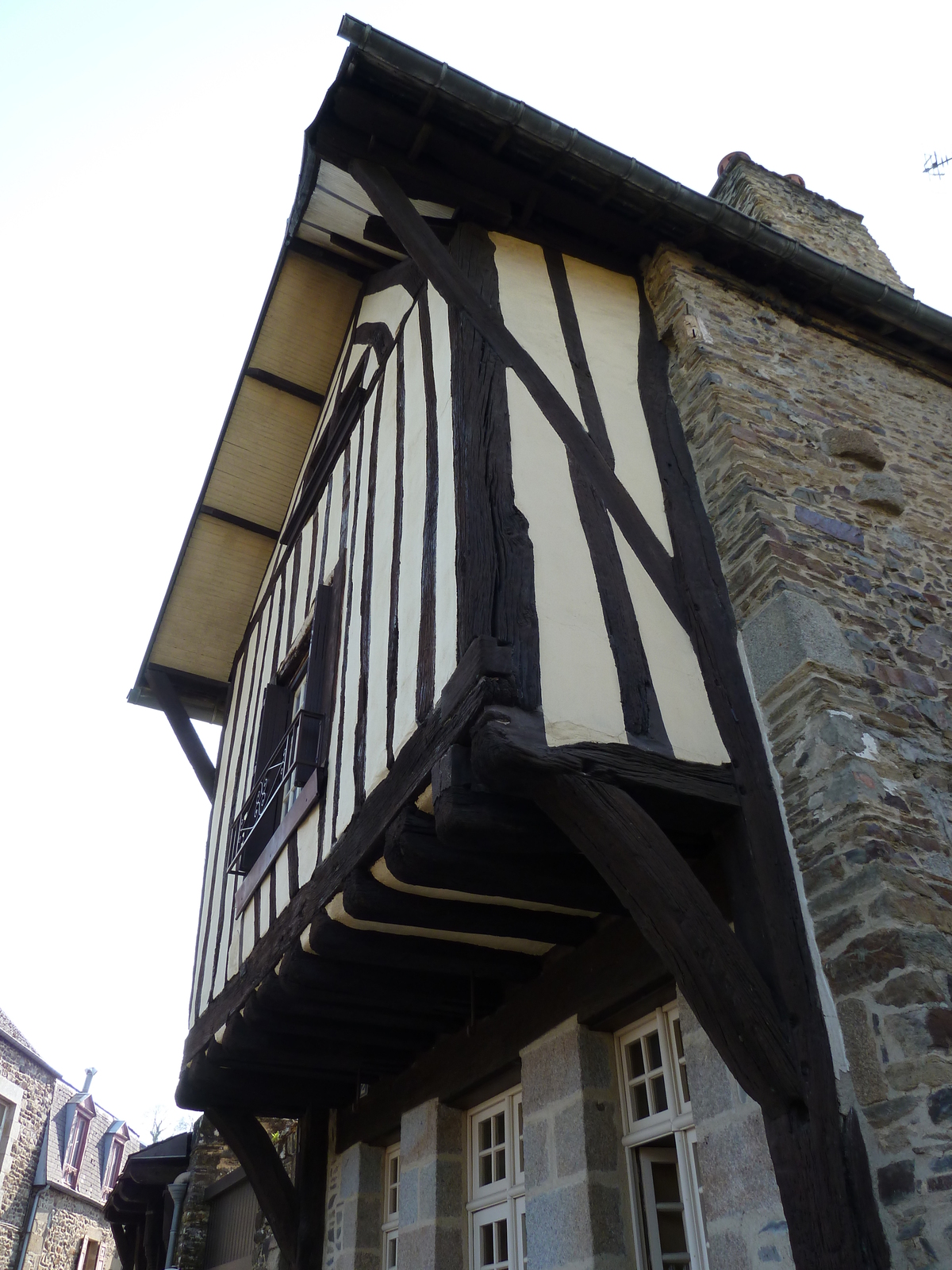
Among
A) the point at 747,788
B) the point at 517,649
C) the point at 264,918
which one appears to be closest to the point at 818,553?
the point at 747,788

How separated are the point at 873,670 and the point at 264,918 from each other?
2728 millimetres

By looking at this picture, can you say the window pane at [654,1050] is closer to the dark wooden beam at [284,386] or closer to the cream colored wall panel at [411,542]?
the cream colored wall panel at [411,542]

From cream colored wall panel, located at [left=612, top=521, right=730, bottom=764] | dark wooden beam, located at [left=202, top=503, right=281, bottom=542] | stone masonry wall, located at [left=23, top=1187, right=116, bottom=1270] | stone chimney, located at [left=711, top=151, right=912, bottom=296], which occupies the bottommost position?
cream colored wall panel, located at [left=612, top=521, right=730, bottom=764]

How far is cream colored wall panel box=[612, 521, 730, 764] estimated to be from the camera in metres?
2.75

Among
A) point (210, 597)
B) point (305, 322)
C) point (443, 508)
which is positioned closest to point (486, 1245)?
point (443, 508)

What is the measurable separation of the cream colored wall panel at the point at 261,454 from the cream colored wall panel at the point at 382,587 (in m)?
1.57

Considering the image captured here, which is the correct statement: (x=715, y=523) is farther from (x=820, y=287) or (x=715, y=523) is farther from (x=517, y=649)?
(x=820, y=287)

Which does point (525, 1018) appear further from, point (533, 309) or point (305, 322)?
point (305, 322)

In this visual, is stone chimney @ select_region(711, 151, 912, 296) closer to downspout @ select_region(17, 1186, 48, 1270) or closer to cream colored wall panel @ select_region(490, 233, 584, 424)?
cream colored wall panel @ select_region(490, 233, 584, 424)

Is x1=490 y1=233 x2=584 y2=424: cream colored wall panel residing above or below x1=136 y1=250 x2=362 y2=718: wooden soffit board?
below

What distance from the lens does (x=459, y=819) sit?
245 cm

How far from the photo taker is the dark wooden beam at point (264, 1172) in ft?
15.9

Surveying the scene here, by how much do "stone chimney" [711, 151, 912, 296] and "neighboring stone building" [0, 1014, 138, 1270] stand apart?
40.9 feet

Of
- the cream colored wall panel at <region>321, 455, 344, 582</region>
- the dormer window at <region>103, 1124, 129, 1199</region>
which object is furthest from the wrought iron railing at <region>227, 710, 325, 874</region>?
the dormer window at <region>103, 1124, 129, 1199</region>
